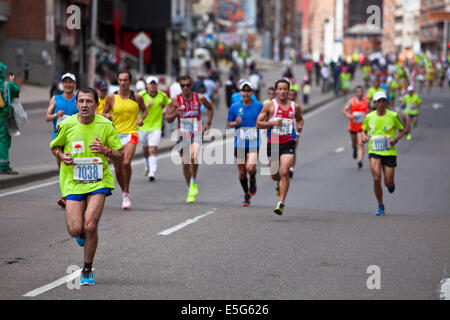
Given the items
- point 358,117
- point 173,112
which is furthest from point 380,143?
point 358,117

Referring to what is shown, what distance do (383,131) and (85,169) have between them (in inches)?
264

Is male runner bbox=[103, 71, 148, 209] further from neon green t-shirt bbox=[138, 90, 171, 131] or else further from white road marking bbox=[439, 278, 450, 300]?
white road marking bbox=[439, 278, 450, 300]

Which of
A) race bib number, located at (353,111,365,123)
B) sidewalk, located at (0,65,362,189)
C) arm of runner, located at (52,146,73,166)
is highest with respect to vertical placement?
arm of runner, located at (52,146,73,166)

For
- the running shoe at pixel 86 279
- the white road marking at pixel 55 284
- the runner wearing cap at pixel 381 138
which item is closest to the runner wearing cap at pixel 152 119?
the runner wearing cap at pixel 381 138

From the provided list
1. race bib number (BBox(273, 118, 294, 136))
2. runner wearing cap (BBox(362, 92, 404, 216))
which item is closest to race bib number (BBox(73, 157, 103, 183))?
race bib number (BBox(273, 118, 294, 136))

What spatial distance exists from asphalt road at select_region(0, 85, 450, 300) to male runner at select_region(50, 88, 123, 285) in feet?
1.54

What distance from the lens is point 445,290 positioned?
823cm

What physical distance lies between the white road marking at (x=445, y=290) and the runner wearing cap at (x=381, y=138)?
528 centimetres

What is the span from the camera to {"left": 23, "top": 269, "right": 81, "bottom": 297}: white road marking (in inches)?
308

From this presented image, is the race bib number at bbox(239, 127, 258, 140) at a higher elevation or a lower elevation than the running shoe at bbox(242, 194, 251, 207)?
higher

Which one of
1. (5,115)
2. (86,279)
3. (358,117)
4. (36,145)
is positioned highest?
(5,115)

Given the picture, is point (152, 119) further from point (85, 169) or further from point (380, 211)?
point (85, 169)

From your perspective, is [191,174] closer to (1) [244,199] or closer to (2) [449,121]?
(1) [244,199]

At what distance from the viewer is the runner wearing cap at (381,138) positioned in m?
13.9
